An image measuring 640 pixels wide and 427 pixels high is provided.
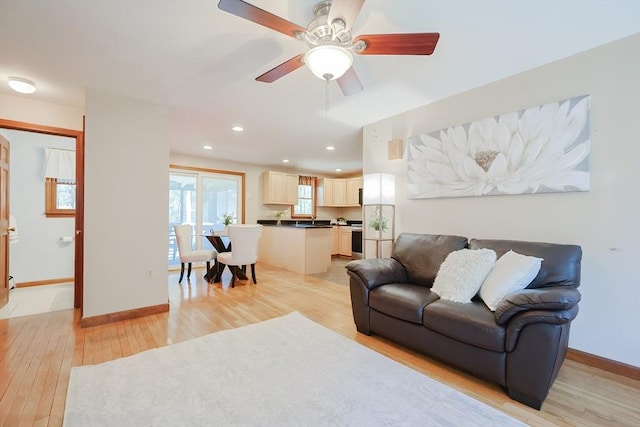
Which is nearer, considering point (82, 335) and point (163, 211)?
point (82, 335)

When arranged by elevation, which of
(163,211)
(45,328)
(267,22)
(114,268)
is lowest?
(45,328)

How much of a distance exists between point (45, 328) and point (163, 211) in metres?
1.57

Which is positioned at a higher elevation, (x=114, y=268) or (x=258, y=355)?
(x=114, y=268)

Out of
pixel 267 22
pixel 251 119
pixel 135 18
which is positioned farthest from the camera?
pixel 251 119

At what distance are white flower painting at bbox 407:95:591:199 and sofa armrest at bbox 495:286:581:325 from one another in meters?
1.12

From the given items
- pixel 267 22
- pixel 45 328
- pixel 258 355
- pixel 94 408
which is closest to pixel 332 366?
pixel 258 355

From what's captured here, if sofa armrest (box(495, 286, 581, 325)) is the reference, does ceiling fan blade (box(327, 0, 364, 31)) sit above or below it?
above

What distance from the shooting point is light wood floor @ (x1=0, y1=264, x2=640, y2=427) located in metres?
1.63

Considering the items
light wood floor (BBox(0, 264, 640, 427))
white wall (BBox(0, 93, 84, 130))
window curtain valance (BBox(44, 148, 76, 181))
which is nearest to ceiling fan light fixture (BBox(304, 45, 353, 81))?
light wood floor (BBox(0, 264, 640, 427))

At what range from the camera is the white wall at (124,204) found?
2926 mm

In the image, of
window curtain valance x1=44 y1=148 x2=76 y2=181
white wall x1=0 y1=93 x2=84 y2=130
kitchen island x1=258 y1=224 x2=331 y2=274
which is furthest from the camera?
kitchen island x1=258 y1=224 x2=331 y2=274

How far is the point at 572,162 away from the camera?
226cm

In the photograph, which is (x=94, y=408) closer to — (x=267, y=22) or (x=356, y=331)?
(x=356, y=331)

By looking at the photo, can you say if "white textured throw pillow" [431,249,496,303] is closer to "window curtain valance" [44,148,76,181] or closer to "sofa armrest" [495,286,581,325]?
"sofa armrest" [495,286,581,325]
